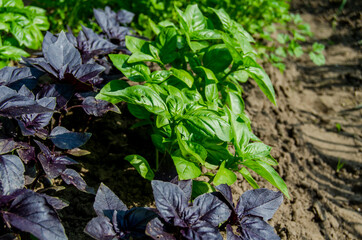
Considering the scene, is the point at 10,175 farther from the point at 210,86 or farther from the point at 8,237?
the point at 210,86

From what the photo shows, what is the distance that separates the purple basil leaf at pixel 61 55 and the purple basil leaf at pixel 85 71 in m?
0.05

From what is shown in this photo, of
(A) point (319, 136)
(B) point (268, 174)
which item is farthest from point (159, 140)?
(A) point (319, 136)

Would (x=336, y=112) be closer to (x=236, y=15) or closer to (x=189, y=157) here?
(x=236, y=15)

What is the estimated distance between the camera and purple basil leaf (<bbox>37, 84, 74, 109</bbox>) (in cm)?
175

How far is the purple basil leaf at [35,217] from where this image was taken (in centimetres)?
114

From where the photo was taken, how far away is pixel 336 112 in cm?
334

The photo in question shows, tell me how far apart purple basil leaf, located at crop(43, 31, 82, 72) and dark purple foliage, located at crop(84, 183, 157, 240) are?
82 cm

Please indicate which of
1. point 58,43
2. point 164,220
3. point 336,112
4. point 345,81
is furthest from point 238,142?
point 345,81

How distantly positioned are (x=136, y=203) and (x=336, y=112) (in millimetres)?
2393

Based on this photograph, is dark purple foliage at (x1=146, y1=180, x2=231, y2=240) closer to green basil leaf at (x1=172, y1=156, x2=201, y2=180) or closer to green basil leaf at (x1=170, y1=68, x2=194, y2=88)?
green basil leaf at (x1=172, y1=156, x2=201, y2=180)

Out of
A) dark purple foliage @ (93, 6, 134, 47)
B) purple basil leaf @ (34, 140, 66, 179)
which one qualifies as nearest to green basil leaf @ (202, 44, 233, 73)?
dark purple foliage @ (93, 6, 134, 47)

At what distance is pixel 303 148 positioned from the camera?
2791 mm

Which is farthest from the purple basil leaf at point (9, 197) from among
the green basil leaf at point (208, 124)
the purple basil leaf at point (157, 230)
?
the green basil leaf at point (208, 124)

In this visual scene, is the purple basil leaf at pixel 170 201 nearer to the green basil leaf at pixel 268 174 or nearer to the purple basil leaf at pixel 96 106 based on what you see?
the green basil leaf at pixel 268 174
